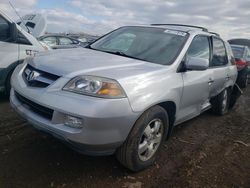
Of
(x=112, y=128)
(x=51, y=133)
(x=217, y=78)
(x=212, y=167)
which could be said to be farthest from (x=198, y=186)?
(x=217, y=78)

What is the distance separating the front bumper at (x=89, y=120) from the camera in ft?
8.97

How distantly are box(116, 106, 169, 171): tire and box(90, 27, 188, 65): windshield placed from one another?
0.76 m

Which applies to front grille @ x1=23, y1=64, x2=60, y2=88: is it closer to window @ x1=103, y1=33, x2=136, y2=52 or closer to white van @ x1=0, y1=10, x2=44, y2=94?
window @ x1=103, y1=33, x2=136, y2=52

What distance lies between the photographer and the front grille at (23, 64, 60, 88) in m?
3.07

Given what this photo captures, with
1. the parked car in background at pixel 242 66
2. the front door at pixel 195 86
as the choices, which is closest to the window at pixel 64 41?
the parked car in background at pixel 242 66

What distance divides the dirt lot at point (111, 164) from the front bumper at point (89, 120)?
477 mm

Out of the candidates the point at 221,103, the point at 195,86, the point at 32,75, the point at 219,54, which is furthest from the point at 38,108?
the point at 221,103

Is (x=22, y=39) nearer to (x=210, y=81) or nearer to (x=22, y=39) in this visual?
(x=22, y=39)

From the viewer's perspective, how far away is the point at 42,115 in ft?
9.93

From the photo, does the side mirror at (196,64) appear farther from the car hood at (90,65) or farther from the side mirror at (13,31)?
the side mirror at (13,31)

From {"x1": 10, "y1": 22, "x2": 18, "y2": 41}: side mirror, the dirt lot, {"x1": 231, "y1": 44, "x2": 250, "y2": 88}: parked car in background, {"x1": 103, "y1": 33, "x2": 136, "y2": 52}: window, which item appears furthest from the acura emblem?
{"x1": 231, "y1": 44, "x2": 250, "y2": 88}: parked car in background

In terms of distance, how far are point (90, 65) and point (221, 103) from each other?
3583 mm

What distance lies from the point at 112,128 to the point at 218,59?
3.19 m

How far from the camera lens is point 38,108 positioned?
304cm
